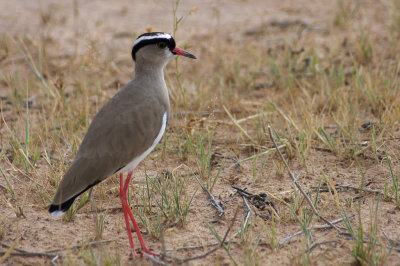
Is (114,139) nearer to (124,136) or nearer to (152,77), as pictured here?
(124,136)

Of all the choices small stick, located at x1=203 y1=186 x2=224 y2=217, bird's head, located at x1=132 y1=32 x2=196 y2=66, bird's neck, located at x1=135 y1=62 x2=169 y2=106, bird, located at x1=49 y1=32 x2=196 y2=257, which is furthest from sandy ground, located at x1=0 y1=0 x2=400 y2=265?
bird's head, located at x1=132 y1=32 x2=196 y2=66

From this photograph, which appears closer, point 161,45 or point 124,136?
point 124,136

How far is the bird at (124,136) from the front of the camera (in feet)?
10.9

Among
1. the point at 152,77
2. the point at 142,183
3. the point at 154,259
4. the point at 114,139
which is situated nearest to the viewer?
the point at 154,259

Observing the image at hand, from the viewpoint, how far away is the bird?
3332 millimetres

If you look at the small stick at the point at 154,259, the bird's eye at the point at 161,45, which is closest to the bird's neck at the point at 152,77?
the bird's eye at the point at 161,45

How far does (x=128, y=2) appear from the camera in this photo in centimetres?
880

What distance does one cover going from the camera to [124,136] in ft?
11.5

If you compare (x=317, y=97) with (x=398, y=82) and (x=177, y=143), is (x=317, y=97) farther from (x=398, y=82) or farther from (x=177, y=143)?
(x=177, y=143)

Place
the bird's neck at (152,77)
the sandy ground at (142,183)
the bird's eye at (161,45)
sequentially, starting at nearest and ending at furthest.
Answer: the sandy ground at (142,183) → the bird's neck at (152,77) → the bird's eye at (161,45)

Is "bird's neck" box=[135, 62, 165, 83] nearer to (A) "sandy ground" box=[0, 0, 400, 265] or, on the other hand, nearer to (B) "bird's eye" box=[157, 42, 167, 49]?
(B) "bird's eye" box=[157, 42, 167, 49]

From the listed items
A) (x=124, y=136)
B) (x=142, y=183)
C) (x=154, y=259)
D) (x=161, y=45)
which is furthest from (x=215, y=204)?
(x=161, y=45)

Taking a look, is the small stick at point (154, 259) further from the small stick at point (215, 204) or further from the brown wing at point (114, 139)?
the small stick at point (215, 204)

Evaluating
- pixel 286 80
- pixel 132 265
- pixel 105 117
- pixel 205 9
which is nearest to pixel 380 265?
pixel 132 265
